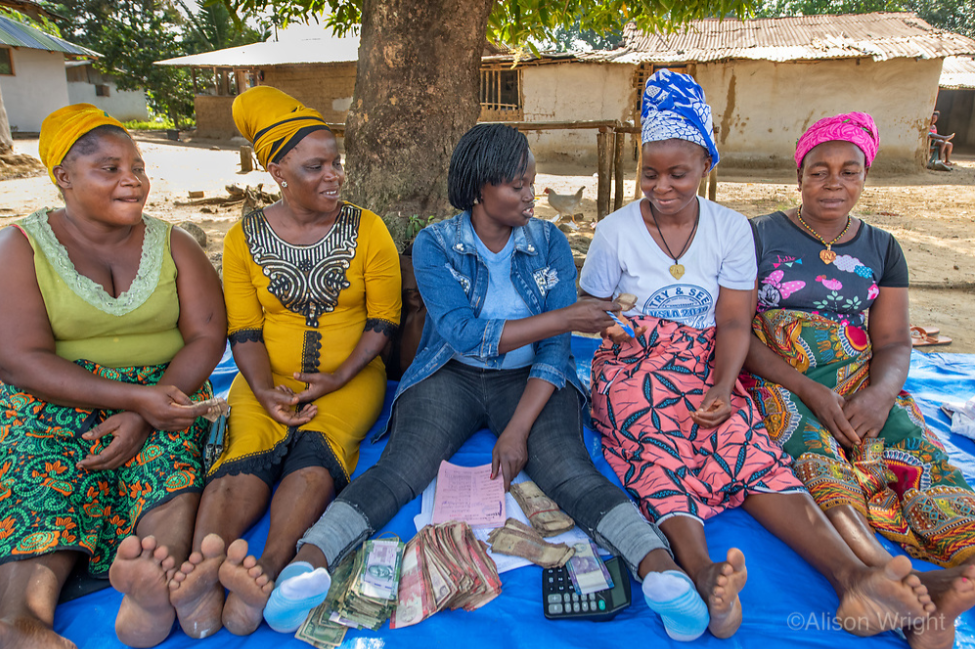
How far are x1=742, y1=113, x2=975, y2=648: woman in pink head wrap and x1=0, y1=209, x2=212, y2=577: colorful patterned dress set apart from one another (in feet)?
6.81

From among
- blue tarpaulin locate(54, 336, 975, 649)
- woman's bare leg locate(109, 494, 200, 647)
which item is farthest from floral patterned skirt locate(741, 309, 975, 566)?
woman's bare leg locate(109, 494, 200, 647)

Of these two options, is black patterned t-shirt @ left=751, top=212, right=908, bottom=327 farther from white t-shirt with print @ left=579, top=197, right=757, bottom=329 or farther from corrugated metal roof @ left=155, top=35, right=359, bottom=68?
corrugated metal roof @ left=155, top=35, right=359, bottom=68

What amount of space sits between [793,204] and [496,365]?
344 inches

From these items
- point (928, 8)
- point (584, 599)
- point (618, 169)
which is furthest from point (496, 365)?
point (928, 8)

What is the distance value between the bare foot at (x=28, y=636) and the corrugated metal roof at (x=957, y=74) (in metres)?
19.8

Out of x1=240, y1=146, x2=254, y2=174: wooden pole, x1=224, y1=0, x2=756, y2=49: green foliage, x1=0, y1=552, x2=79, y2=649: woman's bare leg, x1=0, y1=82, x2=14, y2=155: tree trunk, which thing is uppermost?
x1=224, y1=0, x2=756, y2=49: green foliage

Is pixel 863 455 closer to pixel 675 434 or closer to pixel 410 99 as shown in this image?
pixel 675 434

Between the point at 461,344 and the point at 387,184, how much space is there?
7.68 ft

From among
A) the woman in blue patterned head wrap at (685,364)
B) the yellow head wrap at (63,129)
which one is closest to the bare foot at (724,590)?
the woman in blue patterned head wrap at (685,364)

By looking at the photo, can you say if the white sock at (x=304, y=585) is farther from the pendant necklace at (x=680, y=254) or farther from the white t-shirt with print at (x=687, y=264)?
the pendant necklace at (x=680, y=254)

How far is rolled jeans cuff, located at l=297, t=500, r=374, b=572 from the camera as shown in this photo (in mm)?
1647

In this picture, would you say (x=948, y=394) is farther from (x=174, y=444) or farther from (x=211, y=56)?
(x=211, y=56)

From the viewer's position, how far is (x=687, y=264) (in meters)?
2.22

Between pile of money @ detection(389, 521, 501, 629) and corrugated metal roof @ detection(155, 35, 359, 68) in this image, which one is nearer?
pile of money @ detection(389, 521, 501, 629)
